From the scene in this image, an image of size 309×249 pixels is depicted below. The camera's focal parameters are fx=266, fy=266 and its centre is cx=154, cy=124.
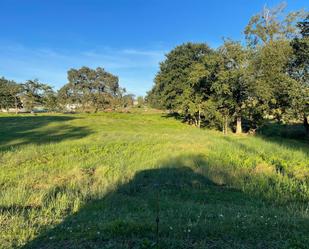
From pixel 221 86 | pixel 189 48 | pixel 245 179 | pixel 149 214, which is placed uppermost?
pixel 189 48

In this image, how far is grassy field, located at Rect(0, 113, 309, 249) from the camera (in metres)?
3.63

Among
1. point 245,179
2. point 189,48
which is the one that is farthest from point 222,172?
point 189,48

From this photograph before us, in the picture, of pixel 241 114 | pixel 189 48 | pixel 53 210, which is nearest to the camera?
pixel 53 210

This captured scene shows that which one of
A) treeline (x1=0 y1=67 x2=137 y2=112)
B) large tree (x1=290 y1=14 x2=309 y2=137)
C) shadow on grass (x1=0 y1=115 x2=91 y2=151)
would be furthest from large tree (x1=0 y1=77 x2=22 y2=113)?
large tree (x1=290 y1=14 x2=309 y2=137)

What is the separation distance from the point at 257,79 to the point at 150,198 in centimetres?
2207

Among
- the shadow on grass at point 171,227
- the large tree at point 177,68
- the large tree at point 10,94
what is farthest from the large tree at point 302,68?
the large tree at point 10,94

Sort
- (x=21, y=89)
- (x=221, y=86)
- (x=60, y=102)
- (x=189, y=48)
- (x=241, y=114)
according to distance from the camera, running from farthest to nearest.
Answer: (x=60, y=102), (x=21, y=89), (x=189, y=48), (x=241, y=114), (x=221, y=86)

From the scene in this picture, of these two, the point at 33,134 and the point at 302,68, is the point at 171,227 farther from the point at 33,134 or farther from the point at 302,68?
the point at 302,68

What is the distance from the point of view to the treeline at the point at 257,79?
21.5 meters

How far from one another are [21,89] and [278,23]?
177 ft

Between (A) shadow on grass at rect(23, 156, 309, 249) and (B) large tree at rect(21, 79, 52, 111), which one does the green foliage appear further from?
(A) shadow on grass at rect(23, 156, 309, 249)

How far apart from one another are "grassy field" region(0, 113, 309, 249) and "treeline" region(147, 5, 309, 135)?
34.3ft

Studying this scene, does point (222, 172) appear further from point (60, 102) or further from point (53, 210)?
point (60, 102)

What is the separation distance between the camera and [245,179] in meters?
9.11
